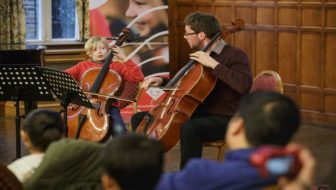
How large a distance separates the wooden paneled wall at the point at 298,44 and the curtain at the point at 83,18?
1654 mm

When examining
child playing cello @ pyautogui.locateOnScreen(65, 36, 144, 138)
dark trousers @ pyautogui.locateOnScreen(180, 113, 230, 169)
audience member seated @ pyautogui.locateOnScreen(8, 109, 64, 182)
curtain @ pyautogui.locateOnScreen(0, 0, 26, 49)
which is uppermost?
curtain @ pyautogui.locateOnScreen(0, 0, 26, 49)

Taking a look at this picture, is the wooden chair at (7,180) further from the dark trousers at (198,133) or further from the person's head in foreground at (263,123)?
the dark trousers at (198,133)

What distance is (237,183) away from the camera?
2.04 meters

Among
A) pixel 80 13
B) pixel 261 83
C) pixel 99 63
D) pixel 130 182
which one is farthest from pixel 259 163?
pixel 80 13

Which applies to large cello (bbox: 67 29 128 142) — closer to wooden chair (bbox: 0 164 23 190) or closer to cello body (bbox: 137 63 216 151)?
cello body (bbox: 137 63 216 151)

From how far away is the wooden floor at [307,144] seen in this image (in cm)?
612

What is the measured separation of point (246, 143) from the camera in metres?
2.10

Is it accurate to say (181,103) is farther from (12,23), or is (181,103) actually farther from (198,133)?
(12,23)

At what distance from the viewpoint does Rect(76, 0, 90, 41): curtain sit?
9.07 meters

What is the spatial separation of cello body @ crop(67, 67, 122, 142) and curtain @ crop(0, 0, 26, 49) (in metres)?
3.49

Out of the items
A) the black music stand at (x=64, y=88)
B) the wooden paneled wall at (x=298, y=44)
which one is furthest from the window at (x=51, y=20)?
the black music stand at (x=64, y=88)

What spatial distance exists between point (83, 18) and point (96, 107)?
4159mm

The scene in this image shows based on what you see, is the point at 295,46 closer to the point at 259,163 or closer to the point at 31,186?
the point at 31,186

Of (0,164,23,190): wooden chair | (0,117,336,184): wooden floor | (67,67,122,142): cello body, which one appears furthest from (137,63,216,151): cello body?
(0,164,23,190): wooden chair
